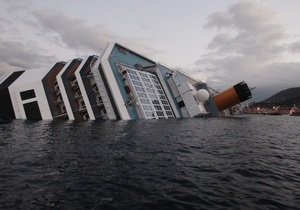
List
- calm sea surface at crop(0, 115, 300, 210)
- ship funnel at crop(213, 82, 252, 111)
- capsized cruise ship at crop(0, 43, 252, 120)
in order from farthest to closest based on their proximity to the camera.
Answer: ship funnel at crop(213, 82, 252, 111) → capsized cruise ship at crop(0, 43, 252, 120) → calm sea surface at crop(0, 115, 300, 210)

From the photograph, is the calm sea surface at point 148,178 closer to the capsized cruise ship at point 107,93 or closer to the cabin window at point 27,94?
the capsized cruise ship at point 107,93

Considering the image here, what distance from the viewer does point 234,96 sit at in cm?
6141

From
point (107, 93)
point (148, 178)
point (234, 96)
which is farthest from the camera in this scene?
point (234, 96)

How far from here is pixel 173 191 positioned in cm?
912

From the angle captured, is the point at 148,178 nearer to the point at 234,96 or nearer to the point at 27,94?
the point at 27,94

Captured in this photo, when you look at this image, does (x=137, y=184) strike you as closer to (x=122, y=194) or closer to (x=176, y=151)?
(x=122, y=194)

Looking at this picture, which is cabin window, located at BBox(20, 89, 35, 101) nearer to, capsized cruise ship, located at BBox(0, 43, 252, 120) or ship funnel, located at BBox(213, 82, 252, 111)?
capsized cruise ship, located at BBox(0, 43, 252, 120)

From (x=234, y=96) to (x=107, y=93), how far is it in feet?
108

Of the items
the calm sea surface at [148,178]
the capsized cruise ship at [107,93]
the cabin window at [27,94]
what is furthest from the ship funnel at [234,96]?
the cabin window at [27,94]

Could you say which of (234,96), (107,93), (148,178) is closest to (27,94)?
(107,93)

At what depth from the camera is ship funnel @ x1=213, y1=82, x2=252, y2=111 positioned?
193 feet

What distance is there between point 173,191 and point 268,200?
3.42 m

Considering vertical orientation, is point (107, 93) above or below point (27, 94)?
below

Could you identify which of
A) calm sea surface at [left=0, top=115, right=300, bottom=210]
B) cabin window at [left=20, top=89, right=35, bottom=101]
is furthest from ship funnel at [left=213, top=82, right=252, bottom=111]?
cabin window at [left=20, top=89, right=35, bottom=101]
